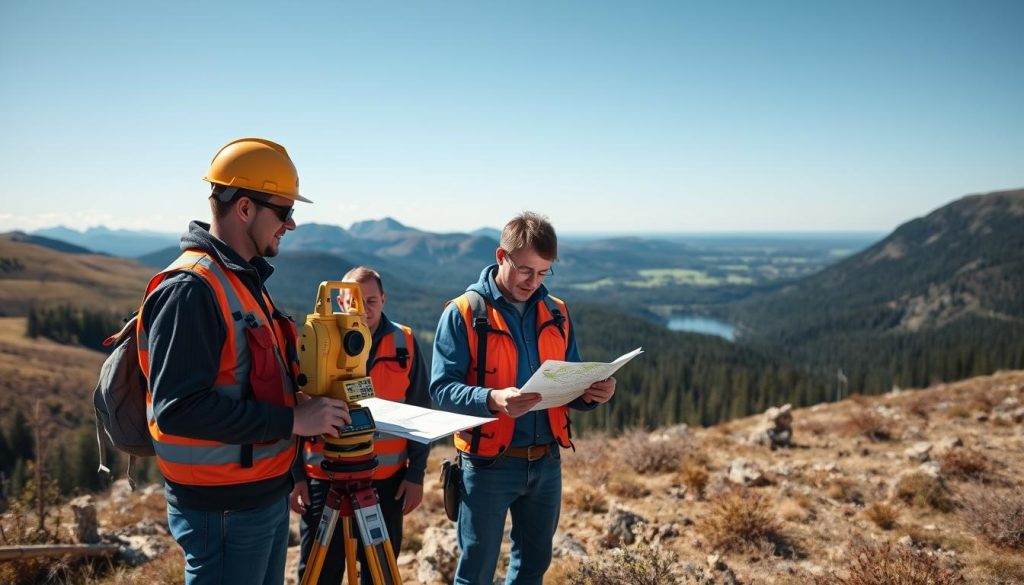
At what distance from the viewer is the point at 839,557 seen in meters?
4.78

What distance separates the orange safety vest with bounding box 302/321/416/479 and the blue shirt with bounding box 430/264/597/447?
764mm

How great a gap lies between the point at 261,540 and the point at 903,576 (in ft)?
13.8

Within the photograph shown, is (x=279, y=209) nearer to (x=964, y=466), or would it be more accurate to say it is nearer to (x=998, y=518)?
(x=998, y=518)

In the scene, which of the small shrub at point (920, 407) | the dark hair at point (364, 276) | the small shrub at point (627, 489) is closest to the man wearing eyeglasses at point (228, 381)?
the dark hair at point (364, 276)

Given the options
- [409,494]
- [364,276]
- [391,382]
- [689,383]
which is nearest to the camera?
[409,494]

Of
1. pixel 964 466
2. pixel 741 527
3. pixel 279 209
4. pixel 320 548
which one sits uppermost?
pixel 279 209

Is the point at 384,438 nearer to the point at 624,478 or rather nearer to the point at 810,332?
the point at 624,478

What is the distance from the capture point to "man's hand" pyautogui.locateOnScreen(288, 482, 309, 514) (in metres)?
3.46

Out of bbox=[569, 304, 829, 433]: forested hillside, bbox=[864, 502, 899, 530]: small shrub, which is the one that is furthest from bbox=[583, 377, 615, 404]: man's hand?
bbox=[569, 304, 829, 433]: forested hillside

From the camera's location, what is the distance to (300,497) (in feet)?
11.7

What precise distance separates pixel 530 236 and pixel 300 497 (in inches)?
90.5

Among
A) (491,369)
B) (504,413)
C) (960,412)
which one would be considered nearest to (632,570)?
(504,413)

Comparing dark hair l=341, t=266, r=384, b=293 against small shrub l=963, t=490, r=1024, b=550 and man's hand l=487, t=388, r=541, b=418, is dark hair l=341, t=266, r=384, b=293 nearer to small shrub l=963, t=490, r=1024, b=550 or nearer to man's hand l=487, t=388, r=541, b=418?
man's hand l=487, t=388, r=541, b=418

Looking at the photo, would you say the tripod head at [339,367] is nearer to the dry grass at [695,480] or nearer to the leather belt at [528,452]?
the leather belt at [528,452]
